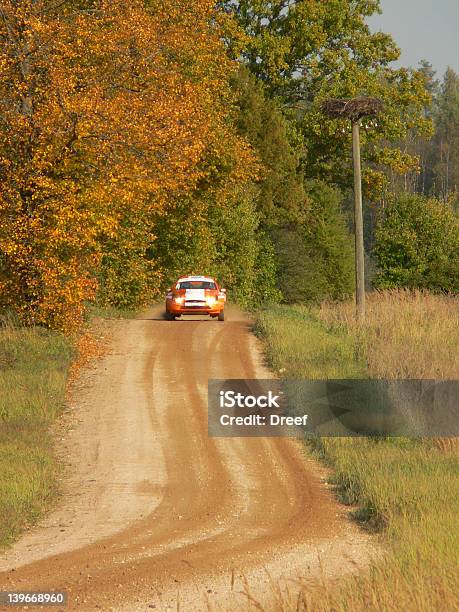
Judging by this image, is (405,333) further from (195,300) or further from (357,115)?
(357,115)

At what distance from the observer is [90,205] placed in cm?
2311

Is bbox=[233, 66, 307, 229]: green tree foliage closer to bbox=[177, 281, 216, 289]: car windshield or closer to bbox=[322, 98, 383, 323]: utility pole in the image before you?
bbox=[322, 98, 383, 323]: utility pole

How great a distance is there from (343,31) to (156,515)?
135 ft

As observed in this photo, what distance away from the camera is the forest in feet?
75.3

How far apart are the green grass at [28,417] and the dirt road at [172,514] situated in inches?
11.5

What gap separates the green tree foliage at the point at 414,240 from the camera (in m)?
49.5

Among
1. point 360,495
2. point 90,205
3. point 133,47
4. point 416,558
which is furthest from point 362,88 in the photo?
point 416,558

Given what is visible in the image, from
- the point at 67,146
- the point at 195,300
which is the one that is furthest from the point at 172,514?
the point at 195,300

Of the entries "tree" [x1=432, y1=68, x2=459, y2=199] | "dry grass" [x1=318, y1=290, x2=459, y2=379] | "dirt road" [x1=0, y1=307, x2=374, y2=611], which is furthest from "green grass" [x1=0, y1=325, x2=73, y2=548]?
"tree" [x1=432, y1=68, x2=459, y2=199]

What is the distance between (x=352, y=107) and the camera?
102 feet

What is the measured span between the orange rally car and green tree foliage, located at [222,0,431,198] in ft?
65.5

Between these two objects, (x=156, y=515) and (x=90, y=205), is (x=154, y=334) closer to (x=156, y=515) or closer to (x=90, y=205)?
(x=90, y=205)

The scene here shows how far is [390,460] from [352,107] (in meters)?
18.6

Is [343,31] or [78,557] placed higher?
[343,31]
